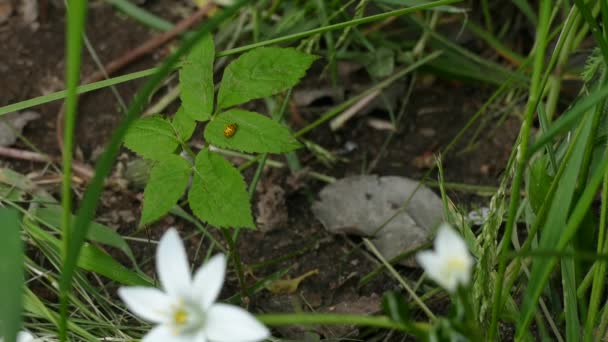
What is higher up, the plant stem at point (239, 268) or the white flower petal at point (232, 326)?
the plant stem at point (239, 268)

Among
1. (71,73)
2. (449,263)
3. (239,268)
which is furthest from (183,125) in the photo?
(449,263)

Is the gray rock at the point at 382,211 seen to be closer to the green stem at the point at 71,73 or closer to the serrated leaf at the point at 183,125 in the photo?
the serrated leaf at the point at 183,125

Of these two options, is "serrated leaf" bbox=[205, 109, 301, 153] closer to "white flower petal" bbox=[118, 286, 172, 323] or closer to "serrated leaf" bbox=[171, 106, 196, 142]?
"serrated leaf" bbox=[171, 106, 196, 142]

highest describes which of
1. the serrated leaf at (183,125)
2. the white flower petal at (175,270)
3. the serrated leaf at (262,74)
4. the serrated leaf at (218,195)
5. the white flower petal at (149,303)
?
the serrated leaf at (262,74)

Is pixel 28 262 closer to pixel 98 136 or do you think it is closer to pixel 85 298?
pixel 85 298

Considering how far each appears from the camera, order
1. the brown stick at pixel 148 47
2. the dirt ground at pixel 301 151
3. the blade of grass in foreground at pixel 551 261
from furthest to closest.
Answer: the brown stick at pixel 148 47, the dirt ground at pixel 301 151, the blade of grass in foreground at pixel 551 261

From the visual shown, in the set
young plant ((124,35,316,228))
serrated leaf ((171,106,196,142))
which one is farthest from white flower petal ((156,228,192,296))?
serrated leaf ((171,106,196,142))

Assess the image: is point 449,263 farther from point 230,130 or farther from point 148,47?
point 148,47

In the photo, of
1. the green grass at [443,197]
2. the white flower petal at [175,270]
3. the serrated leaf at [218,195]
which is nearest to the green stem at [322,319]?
the green grass at [443,197]
